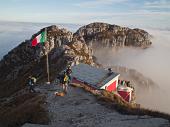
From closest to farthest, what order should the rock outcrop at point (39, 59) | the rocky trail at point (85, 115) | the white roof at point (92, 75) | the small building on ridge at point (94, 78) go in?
the rocky trail at point (85, 115), the small building on ridge at point (94, 78), the white roof at point (92, 75), the rock outcrop at point (39, 59)

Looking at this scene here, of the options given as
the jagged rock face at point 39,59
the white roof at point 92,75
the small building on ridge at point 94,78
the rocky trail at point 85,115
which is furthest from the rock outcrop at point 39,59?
the rocky trail at point 85,115

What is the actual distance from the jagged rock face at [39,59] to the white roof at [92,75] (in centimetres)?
2716

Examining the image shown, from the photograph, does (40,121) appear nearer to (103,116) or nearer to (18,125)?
(18,125)

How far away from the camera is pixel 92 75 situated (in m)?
74.3

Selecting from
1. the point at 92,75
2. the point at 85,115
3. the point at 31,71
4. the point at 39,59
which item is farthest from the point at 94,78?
the point at 39,59

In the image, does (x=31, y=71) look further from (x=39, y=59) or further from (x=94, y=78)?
(x=94, y=78)

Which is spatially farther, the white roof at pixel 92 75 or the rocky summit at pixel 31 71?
the white roof at pixel 92 75

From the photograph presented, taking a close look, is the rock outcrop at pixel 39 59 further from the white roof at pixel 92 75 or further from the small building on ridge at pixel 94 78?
the small building on ridge at pixel 94 78

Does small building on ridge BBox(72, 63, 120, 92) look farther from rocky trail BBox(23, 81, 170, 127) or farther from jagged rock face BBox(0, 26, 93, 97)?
jagged rock face BBox(0, 26, 93, 97)

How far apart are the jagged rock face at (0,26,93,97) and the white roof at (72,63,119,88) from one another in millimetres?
27163

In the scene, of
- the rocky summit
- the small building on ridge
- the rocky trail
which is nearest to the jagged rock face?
the rocky summit

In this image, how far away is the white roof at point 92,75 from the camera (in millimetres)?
70875

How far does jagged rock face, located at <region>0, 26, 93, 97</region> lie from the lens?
384ft

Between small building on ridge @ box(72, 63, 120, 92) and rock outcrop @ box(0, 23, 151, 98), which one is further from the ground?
small building on ridge @ box(72, 63, 120, 92)
